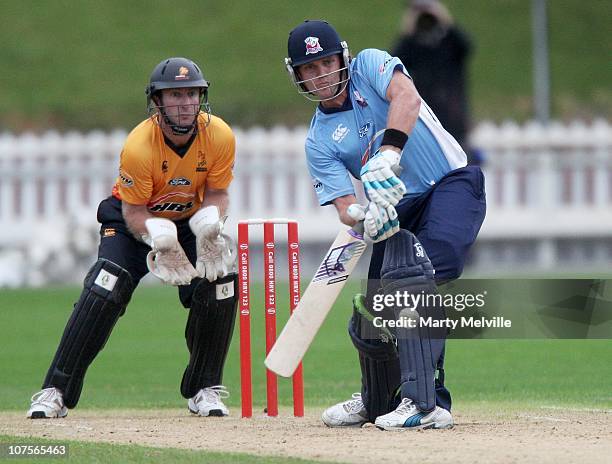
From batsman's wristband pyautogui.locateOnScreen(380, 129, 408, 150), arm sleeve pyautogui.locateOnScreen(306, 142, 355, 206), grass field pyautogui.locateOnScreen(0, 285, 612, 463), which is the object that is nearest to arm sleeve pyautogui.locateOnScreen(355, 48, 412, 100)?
batsman's wristband pyautogui.locateOnScreen(380, 129, 408, 150)

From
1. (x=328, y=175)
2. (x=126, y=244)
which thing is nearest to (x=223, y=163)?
(x=126, y=244)

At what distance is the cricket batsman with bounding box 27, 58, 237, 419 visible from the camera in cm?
638

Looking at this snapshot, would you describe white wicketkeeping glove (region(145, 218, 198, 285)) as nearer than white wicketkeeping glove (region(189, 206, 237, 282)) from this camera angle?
Yes

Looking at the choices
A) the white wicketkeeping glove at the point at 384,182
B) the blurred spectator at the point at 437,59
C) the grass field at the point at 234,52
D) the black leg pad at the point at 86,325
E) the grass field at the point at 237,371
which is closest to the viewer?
the white wicketkeeping glove at the point at 384,182

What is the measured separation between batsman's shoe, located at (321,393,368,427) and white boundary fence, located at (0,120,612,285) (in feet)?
29.4

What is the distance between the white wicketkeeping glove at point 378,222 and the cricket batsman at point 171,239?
1.05 meters

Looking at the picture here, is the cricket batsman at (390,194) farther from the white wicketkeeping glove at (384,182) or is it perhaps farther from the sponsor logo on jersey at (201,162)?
the sponsor logo on jersey at (201,162)

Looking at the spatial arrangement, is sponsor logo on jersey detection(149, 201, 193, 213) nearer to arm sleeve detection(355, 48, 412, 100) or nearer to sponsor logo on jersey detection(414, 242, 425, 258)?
arm sleeve detection(355, 48, 412, 100)

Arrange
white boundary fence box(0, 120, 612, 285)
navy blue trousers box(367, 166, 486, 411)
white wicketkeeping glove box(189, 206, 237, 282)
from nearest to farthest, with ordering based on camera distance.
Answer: navy blue trousers box(367, 166, 486, 411)
white wicketkeeping glove box(189, 206, 237, 282)
white boundary fence box(0, 120, 612, 285)

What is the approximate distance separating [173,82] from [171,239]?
72 centimetres

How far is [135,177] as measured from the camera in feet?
21.0

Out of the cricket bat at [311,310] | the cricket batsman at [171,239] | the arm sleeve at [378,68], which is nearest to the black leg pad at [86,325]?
the cricket batsman at [171,239]

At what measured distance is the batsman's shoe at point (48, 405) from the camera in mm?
6453

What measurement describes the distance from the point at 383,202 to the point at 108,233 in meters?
1.79
